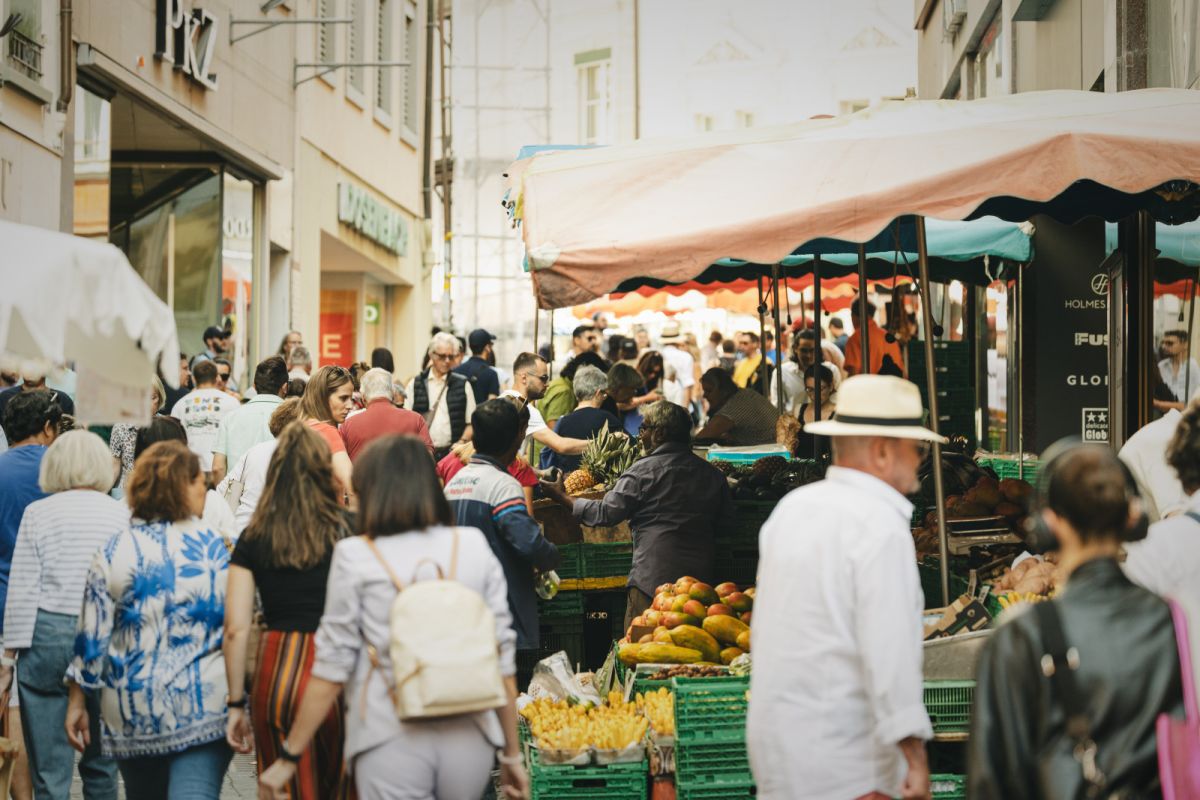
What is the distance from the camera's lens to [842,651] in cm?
412

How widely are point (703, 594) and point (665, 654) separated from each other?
2.51 feet

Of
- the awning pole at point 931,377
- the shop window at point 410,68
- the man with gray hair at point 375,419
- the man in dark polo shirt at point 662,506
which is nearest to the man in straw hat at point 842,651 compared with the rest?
the awning pole at point 931,377

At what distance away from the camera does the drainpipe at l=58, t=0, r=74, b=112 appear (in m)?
14.3

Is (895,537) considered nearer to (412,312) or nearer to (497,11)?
(412,312)

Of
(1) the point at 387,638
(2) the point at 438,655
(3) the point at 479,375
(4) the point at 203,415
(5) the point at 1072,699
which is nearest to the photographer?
(5) the point at 1072,699

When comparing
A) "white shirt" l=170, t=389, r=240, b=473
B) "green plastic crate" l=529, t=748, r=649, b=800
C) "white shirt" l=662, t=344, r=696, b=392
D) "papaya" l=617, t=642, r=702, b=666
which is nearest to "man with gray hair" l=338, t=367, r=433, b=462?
"white shirt" l=170, t=389, r=240, b=473

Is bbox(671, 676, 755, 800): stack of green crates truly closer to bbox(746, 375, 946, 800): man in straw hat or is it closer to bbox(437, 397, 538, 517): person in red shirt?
bbox(437, 397, 538, 517): person in red shirt

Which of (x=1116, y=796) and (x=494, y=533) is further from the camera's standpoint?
(x=494, y=533)

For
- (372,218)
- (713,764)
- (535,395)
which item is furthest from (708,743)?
(372,218)

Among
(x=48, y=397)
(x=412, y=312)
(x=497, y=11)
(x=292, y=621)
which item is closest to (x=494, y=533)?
(x=292, y=621)

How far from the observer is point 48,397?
7.27 metres

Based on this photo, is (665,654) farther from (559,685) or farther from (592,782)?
(592,782)

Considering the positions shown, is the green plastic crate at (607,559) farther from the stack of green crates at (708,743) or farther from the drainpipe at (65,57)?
the drainpipe at (65,57)

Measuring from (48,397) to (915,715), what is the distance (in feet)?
15.7
